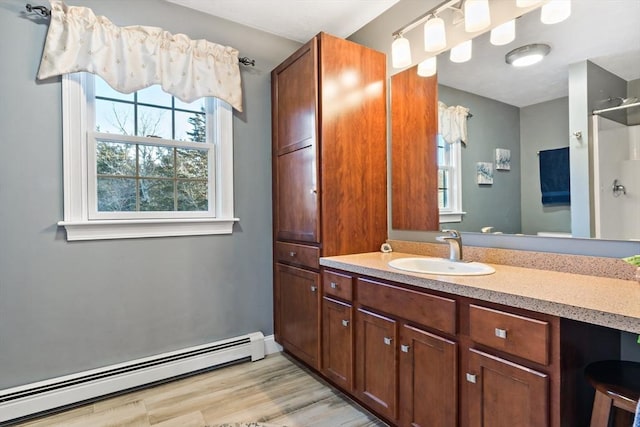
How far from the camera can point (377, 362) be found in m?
1.71

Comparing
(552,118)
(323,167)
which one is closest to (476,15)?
(552,118)

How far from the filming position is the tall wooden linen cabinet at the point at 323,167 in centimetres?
214

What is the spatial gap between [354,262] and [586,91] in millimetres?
1366

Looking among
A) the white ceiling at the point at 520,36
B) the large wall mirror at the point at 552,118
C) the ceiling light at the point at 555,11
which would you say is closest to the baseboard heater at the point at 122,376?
the large wall mirror at the point at 552,118

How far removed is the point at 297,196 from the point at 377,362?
1.21 metres

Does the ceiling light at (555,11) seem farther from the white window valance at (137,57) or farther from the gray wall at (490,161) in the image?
the white window valance at (137,57)

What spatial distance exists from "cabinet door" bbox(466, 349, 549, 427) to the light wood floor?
72 cm

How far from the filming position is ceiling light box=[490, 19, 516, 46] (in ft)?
5.63

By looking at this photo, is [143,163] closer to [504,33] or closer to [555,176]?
[504,33]

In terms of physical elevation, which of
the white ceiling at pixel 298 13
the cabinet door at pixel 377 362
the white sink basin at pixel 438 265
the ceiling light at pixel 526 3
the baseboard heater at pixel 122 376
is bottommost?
the baseboard heater at pixel 122 376

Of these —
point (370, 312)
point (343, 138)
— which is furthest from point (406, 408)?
point (343, 138)

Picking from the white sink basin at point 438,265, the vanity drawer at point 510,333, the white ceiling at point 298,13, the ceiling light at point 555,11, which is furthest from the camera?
the white ceiling at point 298,13

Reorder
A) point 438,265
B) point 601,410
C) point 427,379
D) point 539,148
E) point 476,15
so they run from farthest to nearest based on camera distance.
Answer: point 438,265 → point 476,15 → point 539,148 → point 427,379 → point 601,410

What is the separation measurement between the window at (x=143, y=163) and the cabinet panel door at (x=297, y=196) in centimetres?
38
